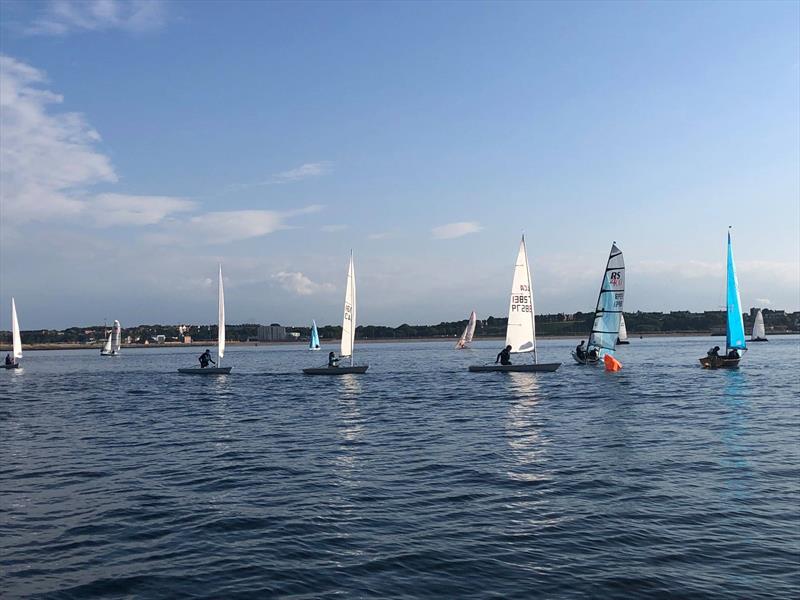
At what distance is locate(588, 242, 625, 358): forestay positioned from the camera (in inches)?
2584

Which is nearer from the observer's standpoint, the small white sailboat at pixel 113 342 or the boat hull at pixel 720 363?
the boat hull at pixel 720 363

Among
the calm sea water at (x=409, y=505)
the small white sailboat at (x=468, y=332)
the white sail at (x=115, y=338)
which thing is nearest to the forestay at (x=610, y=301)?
the calm sea water at (x=409, y=505)

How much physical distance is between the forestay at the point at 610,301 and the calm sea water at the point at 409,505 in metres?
30.9

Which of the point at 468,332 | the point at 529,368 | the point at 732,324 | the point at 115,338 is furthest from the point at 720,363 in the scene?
the point at 115,338

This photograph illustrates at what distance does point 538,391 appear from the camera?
46750mm

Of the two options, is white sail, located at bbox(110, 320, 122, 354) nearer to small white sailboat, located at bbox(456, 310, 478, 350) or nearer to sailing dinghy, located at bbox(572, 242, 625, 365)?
small white sailboat, located at bbox(456, 310, 478, 350)

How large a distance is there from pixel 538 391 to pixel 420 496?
30599mm

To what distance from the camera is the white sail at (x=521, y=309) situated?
6366cm

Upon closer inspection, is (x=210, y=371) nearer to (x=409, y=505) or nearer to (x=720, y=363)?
(x=720, y=363)

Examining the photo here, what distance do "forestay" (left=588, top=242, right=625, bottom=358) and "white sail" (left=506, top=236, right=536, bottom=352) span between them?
25.3 ft

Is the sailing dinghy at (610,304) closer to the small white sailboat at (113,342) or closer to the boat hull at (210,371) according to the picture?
the boat hull at (210,371)

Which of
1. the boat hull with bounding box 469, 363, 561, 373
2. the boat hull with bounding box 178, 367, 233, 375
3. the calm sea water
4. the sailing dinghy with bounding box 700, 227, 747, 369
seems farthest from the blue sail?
the boat hull with bounding box 178, 367, 233, 375

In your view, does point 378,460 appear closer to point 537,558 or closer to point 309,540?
point 309,540

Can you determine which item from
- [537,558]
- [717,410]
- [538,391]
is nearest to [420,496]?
[537,558]
